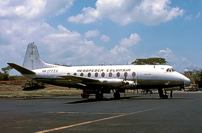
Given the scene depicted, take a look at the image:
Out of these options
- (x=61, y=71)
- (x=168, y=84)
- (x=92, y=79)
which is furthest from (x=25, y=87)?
(x=168, y=84)

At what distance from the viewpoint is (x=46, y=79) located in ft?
129

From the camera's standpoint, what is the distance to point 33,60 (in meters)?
41.9

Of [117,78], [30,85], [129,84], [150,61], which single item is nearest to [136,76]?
[129,84]

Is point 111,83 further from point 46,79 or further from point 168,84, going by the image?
point 46,79

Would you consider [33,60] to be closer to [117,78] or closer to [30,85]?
[117,78]

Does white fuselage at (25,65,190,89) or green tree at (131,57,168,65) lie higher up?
green tree at (131,57,168,65)

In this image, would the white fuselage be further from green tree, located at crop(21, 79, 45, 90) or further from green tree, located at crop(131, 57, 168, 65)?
green tree, located at crop(131, 57, 168, 65)

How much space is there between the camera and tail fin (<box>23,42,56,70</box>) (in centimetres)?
4169

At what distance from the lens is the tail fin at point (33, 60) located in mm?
41688

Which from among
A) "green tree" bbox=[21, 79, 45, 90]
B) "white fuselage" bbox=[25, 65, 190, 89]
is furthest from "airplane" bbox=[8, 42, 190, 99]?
"green tree" bbox=[21, 79, 45, 90]

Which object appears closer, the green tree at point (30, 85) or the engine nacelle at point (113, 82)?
the engine nacelle at point (113, 82)

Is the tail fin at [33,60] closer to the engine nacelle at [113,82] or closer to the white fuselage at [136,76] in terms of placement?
the white fuselage at [136,76]

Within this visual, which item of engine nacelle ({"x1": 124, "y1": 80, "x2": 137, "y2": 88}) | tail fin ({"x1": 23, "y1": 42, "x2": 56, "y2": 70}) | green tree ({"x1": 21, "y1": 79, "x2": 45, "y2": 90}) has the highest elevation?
tail fin ({"x1": 23, "y1": 42, "x2": 56, "y2": 70})

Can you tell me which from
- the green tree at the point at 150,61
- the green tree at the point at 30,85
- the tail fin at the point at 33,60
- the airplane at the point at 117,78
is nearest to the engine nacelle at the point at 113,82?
the airplane at the point at 117,78
